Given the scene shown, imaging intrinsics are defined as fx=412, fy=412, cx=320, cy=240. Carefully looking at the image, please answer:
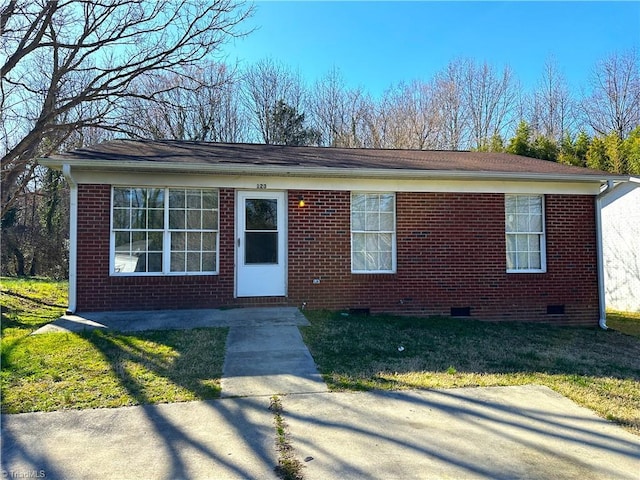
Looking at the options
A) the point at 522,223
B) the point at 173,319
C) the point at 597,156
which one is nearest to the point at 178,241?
the point at 173,319

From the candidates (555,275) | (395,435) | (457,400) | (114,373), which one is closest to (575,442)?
(457,400)

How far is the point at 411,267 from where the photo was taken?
847 centimetres

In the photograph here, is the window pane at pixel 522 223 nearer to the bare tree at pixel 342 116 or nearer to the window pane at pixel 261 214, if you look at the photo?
the window pane at pixel 261 214

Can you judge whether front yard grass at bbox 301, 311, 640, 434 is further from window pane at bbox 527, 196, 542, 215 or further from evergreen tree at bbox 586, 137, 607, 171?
evergreen tree at bbox 586, 137, 607, 171

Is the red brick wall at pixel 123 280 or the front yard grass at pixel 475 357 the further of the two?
the red brick wall at pixel 123 280

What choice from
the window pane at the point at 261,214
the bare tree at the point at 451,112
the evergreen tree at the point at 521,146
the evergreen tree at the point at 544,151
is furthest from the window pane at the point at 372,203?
the bare tree at the point at 451,112

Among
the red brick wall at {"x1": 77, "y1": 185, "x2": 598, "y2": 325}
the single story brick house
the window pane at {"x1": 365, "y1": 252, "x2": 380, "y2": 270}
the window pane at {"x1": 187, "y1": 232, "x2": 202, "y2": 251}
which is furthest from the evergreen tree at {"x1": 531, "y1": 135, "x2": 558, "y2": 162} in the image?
the window pane at {"x1": 187, "y1": 232, "x2": 202, "y2": 251}

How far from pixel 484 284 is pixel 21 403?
7.92m

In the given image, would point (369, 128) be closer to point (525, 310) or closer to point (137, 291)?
point (525, 310)

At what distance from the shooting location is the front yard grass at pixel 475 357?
4559mm

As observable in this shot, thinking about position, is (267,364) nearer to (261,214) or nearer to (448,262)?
(261,214)

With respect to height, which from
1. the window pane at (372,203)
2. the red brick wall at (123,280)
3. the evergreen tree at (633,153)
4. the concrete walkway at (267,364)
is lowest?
the concrete walkway at (267,364)

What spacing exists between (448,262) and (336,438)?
5.94 metres

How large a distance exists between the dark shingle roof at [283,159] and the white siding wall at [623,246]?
4.49 metres
